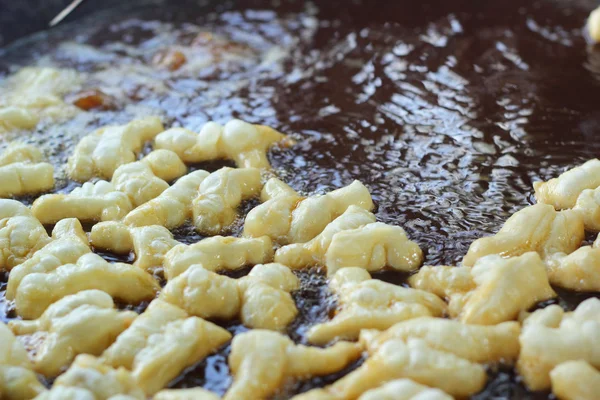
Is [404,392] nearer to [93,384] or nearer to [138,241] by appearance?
[93,384]

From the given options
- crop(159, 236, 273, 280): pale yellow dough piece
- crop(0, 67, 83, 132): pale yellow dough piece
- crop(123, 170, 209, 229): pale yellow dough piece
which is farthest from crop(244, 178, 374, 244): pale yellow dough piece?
crop(0, 67, 83, 132): pale yellow dough piece

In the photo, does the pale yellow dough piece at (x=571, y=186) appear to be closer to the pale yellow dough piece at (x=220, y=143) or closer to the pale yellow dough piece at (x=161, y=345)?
the pale yellow dough piece at (x=220, y=143)

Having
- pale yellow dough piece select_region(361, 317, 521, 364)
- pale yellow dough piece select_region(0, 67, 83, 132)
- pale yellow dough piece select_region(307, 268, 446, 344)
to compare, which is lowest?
pale yellow dough piece select_region(0, 67, 83, 132)

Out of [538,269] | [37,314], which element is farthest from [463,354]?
[37,314]

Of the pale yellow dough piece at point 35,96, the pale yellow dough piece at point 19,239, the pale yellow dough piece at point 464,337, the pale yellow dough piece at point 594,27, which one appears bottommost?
the pale yellow dough piece at point 35,96

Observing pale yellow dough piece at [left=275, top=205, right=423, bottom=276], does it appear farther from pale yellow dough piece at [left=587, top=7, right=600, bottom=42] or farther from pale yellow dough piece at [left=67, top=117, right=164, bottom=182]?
pale yellow dough piece at [left=587, top=7, right=600, bottom=42]

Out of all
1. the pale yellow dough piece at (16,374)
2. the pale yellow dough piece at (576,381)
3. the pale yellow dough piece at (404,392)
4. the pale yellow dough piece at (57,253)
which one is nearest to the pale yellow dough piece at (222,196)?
the pale yellow dough piece at (57,253)
